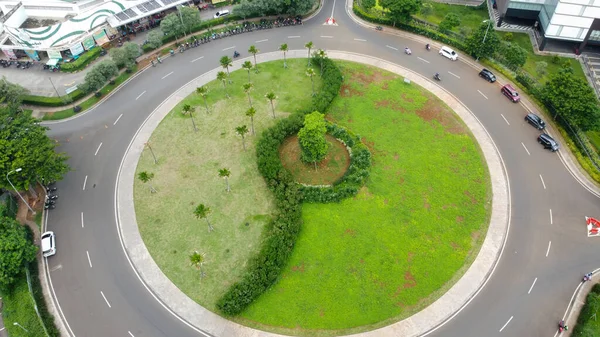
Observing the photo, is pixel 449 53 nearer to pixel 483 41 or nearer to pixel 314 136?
pixel 483 41

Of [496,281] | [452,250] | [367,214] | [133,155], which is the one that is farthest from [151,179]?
[496,281]

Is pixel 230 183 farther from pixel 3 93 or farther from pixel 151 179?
pixel 3 93

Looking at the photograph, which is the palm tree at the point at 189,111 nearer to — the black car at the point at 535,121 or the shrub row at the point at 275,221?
the shrub row at the point at 275,221

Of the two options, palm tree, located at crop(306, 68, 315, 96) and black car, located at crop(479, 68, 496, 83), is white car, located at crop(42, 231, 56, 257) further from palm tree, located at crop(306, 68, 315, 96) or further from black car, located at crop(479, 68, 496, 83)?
black car, located at crop(479, 68, 496, 83)

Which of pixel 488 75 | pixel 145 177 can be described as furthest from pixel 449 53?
pixel 145 177

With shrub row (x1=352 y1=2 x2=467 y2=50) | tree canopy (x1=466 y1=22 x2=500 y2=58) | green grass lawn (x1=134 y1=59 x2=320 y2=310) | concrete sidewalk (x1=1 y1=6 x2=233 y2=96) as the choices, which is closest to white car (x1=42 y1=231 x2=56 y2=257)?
green grass lawn (x1=134 y1=59 x2=320 y2=310)
